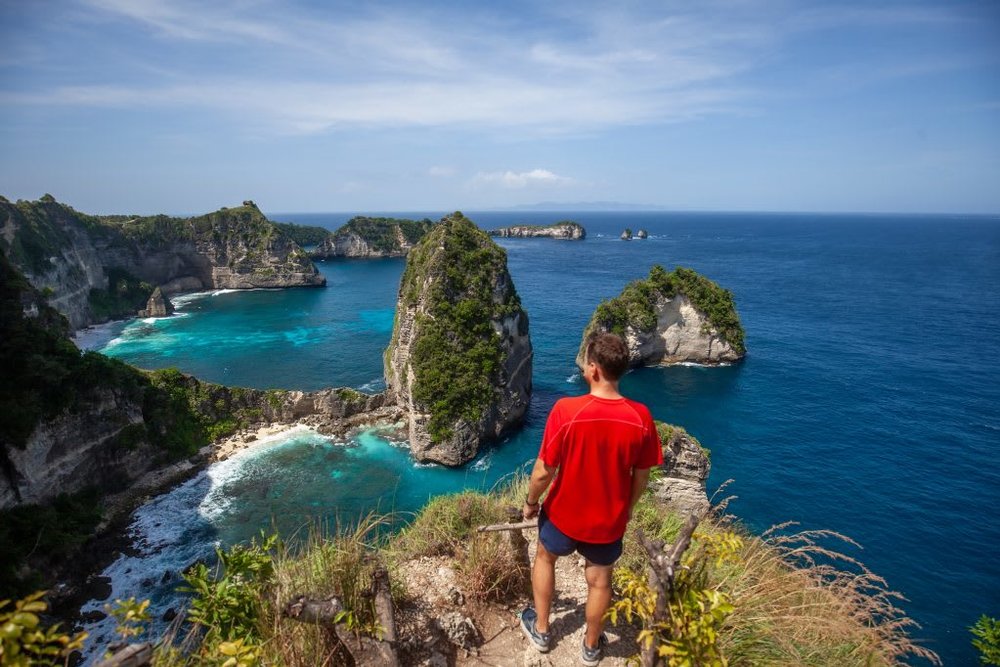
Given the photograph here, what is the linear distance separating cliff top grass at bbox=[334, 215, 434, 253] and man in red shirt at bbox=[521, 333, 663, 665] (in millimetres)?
130976

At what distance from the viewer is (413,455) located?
103ft

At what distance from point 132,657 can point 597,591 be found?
3.53 m

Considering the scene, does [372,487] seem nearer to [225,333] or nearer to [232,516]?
[232,516]

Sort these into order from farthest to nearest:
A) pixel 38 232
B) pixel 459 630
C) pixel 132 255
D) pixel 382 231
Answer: pixel 382 231 < pixel 132 255 < pixel 38 232 < pixel 459 630

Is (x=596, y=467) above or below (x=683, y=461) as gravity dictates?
above

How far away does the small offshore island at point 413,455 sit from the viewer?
454cm

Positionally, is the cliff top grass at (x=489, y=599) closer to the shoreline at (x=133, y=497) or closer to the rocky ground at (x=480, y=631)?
the rocky ground at (x=480, y=631)

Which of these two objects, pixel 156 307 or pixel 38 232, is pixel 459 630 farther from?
pixel 156 307

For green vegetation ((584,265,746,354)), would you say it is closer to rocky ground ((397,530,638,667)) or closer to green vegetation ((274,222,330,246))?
rocky ground ((397,530,638,667))

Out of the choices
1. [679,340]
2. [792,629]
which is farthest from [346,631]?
[679,340]

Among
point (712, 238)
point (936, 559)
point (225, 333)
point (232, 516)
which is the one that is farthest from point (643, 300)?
point (712, 238)

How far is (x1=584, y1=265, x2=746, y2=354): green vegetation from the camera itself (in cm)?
4481

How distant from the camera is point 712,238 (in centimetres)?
16600

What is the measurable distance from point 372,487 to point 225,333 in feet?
143
